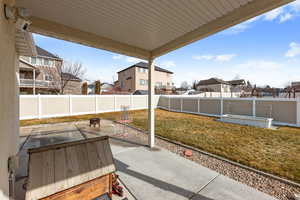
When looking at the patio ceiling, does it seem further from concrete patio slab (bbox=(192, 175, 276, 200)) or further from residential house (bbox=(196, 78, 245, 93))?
residential house (bbox=(196, 78, 245, 93))

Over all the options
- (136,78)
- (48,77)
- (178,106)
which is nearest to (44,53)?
(48,77)

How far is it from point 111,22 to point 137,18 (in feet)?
1.73

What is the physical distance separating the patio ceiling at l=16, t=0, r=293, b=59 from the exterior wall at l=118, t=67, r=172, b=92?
22368 mm

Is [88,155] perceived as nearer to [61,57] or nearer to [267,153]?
[267,153]

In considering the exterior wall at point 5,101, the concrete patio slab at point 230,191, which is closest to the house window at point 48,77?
the exterior wall at point 5,101

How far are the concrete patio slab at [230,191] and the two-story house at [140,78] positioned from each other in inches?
901

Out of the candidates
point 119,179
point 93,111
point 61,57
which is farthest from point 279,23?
point 61,57

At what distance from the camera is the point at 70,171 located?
1752 millimetres

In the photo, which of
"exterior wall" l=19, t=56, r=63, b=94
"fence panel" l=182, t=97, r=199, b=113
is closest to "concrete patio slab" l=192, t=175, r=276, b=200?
"fence panel" l=182, t=97, r=199, b=113

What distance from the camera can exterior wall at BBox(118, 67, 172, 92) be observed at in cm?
2538

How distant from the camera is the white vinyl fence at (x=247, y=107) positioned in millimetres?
8152

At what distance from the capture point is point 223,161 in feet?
11.9

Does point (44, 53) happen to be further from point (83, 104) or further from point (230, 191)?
point (230, 191)

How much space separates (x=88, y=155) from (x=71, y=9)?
233 cm
